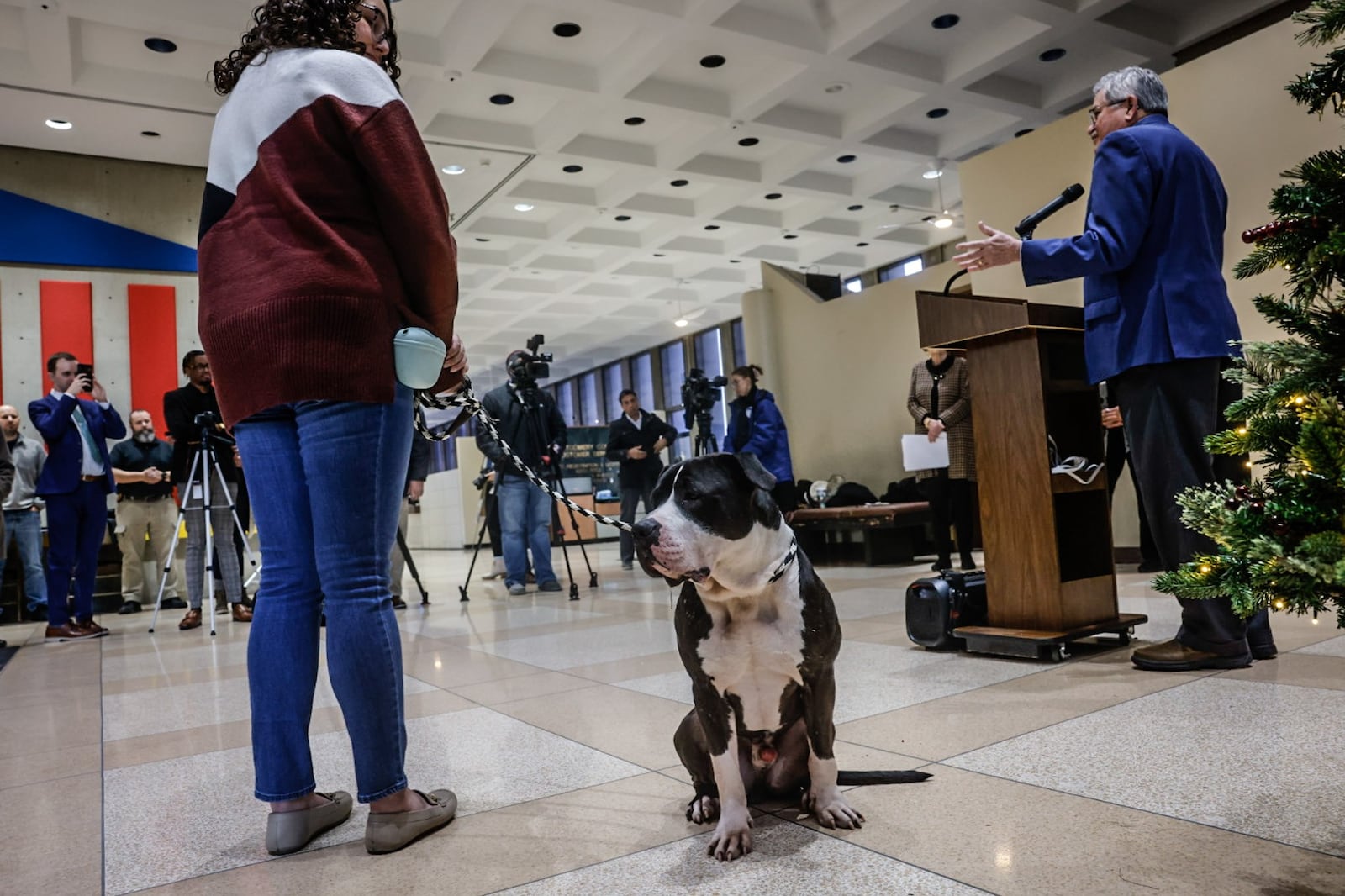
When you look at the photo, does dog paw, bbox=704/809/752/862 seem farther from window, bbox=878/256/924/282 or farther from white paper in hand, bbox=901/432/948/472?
window, bbox=878/256/924/282

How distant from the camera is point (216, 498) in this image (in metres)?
5.56

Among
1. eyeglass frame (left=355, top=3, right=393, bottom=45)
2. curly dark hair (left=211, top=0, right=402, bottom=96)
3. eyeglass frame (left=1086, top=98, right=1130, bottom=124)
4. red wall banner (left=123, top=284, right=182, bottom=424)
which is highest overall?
red wall banner (left=123, top=284, right=182, bottom=424)

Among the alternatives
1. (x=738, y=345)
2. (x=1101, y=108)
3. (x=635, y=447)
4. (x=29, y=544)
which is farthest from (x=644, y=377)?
(x=1101, y=108)

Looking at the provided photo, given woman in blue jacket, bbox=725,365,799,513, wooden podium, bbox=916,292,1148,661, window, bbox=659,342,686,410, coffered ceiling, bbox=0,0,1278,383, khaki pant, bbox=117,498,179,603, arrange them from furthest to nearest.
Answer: window, bbox=659,342,686,410 < khaki pant, bbox=117,498,179,603 < coffered ceiling, bbox=0,0,1278,383 < woman in blue jacket, bbox=725,365,799,513 < wooden podium, bbox=916,292,1148,661

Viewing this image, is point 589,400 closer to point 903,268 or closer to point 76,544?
point 903,268

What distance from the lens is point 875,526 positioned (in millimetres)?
6977

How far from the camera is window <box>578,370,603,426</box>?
2195cm

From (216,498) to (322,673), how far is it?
8.20ft

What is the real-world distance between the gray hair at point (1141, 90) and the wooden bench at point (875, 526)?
458cm

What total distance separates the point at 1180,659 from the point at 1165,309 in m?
0.99

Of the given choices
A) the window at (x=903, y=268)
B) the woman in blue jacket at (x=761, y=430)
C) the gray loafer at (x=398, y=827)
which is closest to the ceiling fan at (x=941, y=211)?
the window at (x=903, y=268)

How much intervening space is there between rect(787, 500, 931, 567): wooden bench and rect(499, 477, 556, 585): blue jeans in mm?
2023

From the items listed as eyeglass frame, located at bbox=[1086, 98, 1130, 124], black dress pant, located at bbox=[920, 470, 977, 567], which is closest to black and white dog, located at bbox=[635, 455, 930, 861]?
eyeglass frame, located at bbox=[1086, 98, 1130, 124]

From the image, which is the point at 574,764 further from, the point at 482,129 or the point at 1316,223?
the point at 482,129
